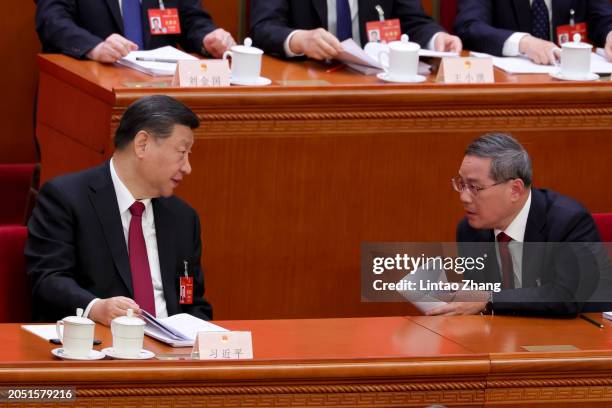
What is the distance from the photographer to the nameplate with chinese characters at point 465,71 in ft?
12.3

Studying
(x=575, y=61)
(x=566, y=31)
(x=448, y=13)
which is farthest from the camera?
(x=448, y=13)

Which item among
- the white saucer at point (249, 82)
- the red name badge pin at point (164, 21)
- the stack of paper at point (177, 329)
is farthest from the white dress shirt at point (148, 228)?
the red name badge pin at point (164, 21)

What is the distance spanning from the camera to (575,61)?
3873mm

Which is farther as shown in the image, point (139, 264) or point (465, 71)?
point (465, 71)

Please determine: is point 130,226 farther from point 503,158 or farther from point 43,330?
point 503,158

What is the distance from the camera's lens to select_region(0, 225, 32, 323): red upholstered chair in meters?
2.93

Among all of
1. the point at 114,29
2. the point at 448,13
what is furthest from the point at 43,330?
the point at 448,13

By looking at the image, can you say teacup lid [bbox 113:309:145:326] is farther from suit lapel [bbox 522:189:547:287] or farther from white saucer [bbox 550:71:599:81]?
white saucer [bbox 550:71:599:81]

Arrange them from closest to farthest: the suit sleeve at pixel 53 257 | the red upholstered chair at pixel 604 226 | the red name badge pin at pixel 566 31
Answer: the suit sleeve at pixel 53 257 < the red upholstered chair at pixel 604 226 < the red name badge pin at pixel 566 31

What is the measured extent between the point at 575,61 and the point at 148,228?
1.45 meters

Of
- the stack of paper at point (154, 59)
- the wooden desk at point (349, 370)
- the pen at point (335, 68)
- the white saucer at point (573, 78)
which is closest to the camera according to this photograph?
the wooden desk at point (349, 370)

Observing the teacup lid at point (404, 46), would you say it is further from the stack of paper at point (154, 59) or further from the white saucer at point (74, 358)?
the white saucer at point (74, 358)

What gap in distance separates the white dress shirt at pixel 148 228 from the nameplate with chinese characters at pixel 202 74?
22.0 inches

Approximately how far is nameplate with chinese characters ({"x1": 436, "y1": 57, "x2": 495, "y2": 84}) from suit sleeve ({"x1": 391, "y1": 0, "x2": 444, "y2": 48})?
1.88 ft
